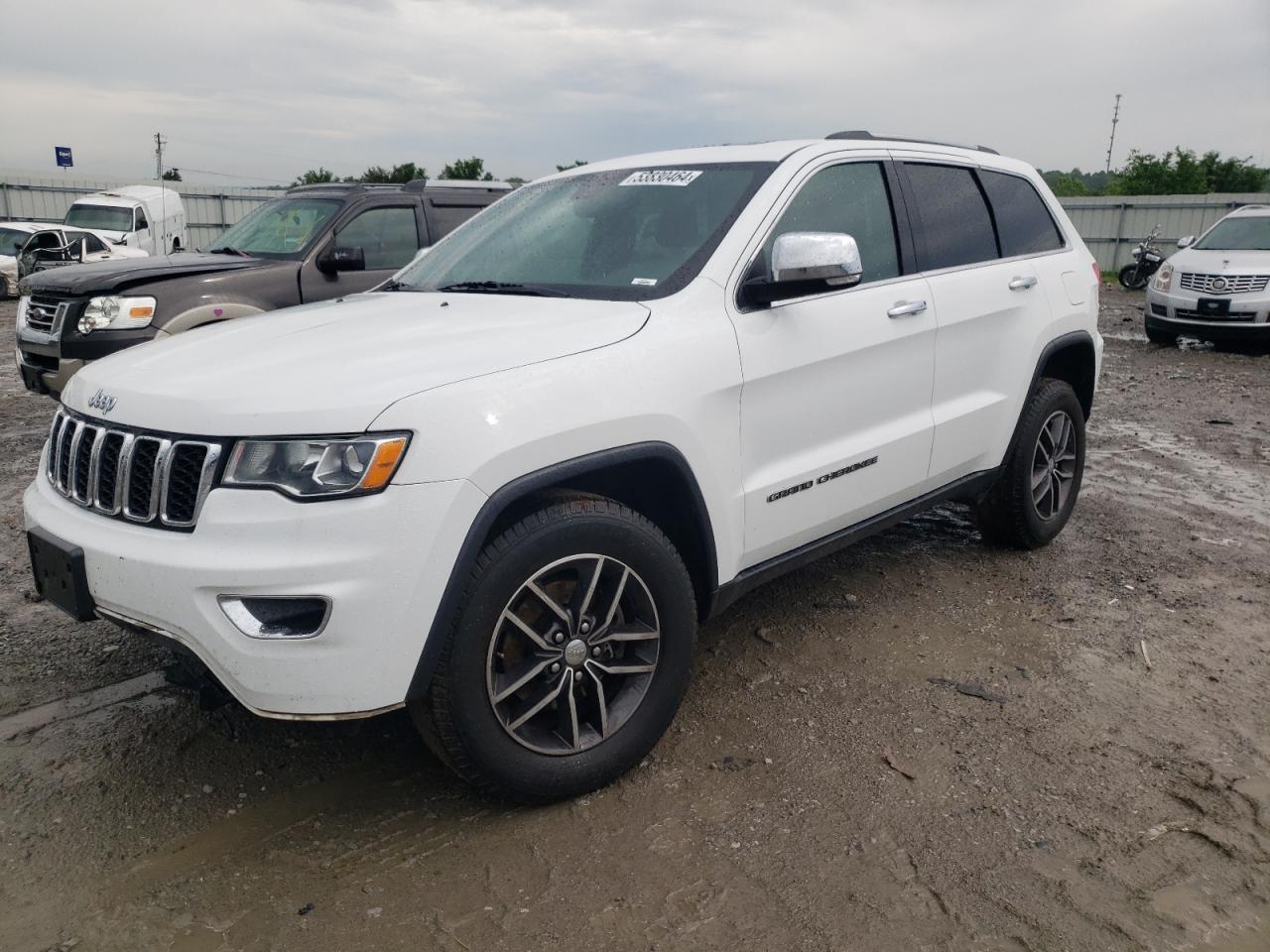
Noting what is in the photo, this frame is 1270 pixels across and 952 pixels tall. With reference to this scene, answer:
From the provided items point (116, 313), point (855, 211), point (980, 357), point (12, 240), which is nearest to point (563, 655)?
point (855, 211)

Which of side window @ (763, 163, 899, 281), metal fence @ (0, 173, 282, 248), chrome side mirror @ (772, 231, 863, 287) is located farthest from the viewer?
metal fence @ (0, 173, 282, 248)

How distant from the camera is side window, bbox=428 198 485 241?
8.17 meters

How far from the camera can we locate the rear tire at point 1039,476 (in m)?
4.66

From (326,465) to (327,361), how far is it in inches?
16.0

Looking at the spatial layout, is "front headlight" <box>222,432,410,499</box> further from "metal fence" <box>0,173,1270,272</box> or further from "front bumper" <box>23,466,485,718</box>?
"metal fence" <box>0,173,1270,272</box>

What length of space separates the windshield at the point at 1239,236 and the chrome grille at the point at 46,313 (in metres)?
12.8

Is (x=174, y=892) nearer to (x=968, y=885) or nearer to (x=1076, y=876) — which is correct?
(x=968, y=885)

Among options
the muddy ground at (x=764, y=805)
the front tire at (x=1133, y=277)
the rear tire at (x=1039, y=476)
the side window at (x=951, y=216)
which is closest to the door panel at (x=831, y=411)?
the side window at (x=951, y=216)

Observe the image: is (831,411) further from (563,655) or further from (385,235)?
(385,235)

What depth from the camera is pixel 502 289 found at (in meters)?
3.57

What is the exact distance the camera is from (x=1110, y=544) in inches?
206

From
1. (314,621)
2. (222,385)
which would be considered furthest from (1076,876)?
(222,385)

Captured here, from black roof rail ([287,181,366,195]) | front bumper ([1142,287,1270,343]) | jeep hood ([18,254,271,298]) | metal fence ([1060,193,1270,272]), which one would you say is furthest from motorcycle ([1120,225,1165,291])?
jeep hood ([18,254,271,298])

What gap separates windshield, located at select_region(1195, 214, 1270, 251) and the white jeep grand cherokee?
10651 millimetres
